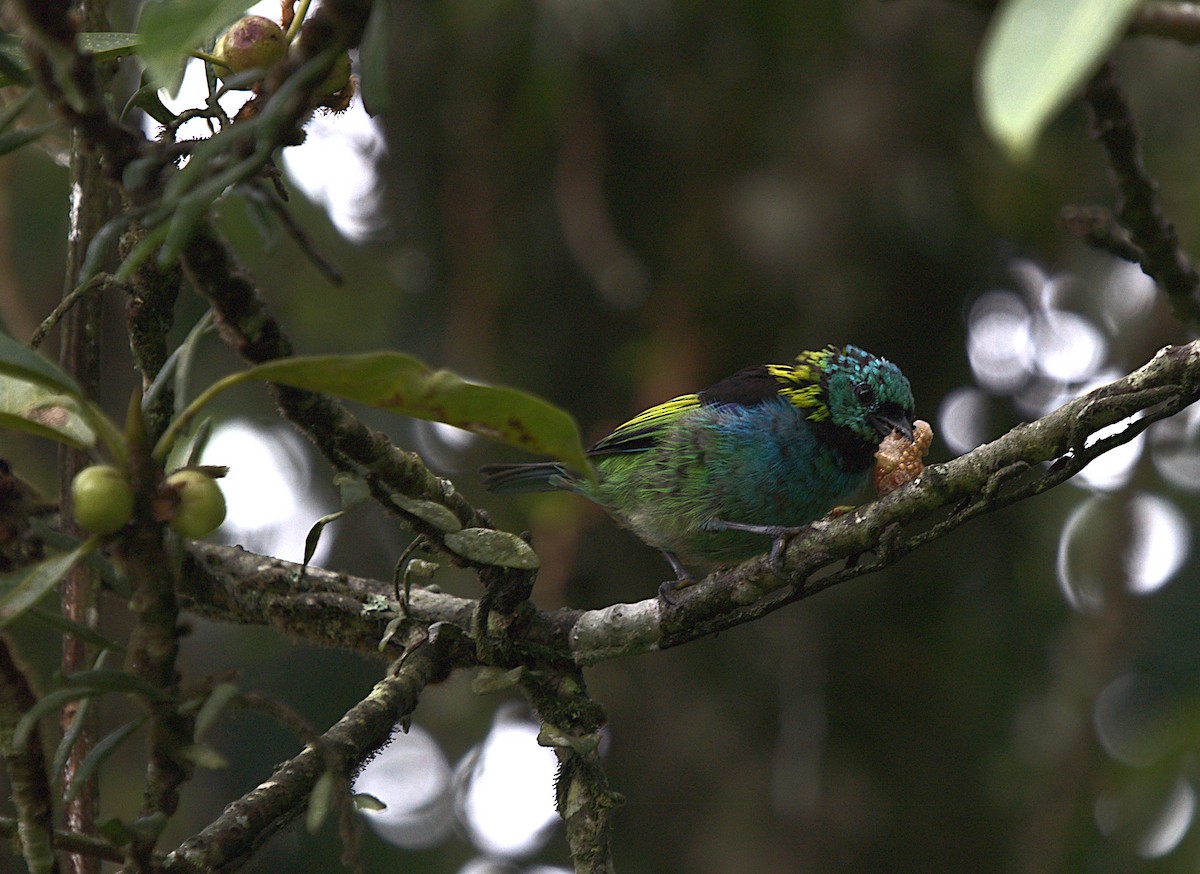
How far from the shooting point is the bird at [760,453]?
3906 mm

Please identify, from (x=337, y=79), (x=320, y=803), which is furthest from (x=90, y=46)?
(x=320, y=803)

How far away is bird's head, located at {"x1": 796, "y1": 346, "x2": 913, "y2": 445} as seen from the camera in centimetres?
397

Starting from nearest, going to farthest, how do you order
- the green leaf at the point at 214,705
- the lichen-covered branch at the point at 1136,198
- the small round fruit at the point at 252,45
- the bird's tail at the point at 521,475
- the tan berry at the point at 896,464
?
the green leaf at the point at 214,705 < the small round fruit at the point at 252,45 < the lichen-covered branch at the point at 1136,198 < the tan berry at the point at 896,464 < the bird's tail at the point at 521,475

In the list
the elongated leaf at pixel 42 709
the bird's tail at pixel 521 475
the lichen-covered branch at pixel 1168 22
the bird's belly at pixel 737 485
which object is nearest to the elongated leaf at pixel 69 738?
the elongated leaf at pixel 42 709

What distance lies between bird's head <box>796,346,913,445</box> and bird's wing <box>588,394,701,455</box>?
20.3 inches

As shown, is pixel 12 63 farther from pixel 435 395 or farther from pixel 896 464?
pixel 896 464

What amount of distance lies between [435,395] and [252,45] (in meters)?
0.65

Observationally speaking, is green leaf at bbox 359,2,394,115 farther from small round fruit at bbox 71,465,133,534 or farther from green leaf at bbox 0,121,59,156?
small round fruit at bbox 71,465,133,534

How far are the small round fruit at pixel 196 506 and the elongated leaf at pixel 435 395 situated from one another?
0.53 ft

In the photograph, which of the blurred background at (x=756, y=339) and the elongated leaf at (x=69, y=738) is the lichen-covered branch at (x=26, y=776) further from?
the blurred background at (x=756, y=339)

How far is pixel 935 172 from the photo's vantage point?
6285mm

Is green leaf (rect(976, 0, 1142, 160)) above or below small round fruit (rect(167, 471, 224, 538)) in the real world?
below

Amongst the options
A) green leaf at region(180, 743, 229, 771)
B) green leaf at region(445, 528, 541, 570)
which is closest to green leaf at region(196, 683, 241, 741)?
green leaf at region(180, 743, 229, 771)

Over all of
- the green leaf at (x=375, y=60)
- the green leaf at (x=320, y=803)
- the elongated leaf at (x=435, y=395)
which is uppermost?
the green leaf at (x=375, y=60)
